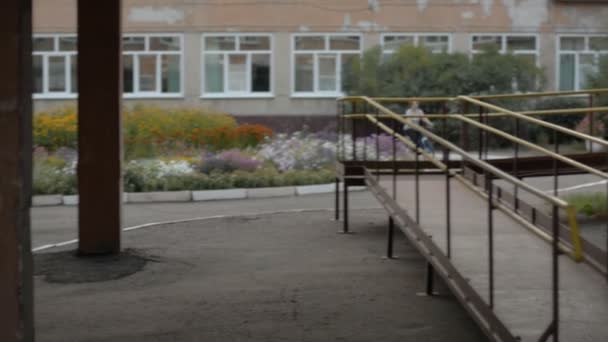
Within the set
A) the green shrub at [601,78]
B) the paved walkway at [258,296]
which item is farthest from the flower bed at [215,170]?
the green shrub at [601,78]

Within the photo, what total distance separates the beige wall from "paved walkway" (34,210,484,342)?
2437 centimetres

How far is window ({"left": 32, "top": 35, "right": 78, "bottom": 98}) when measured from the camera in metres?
38.9

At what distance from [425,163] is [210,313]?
14.9 ft

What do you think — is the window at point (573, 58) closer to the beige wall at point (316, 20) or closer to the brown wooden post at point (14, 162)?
the beige wall at point (316, 20)

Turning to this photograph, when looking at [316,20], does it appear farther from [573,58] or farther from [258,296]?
[258,296]

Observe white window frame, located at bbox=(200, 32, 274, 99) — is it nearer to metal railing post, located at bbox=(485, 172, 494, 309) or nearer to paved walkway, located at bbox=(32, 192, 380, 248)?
A: paved walkway, located at bbox=(32, 192, 380, 248)

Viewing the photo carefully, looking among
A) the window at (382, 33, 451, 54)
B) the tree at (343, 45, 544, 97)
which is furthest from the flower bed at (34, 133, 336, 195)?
the window at (382, 33, 451, 54)

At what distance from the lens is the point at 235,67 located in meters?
39.3

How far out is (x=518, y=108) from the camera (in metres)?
29.5

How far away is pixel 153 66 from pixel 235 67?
3030 millimetres

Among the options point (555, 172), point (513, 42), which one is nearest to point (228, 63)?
point (513, 42)

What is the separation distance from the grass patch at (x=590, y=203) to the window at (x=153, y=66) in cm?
2747

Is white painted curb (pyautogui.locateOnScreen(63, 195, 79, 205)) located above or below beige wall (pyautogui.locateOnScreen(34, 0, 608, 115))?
below

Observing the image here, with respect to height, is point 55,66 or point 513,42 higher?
point 513,42
